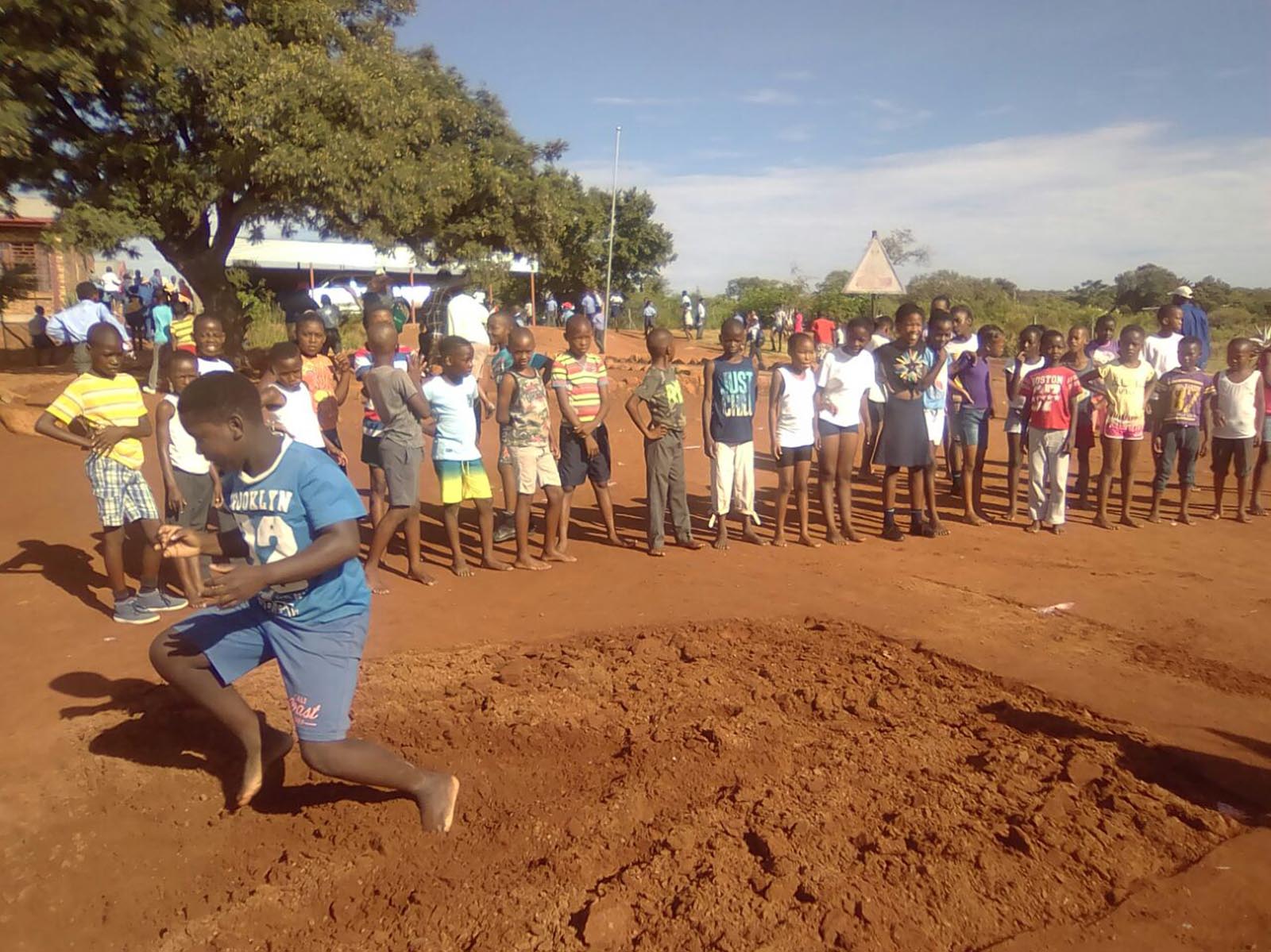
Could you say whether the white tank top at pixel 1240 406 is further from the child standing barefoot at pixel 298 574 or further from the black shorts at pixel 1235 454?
the child standing barefoot at pixel 298 574

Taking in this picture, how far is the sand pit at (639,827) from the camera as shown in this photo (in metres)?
3.20

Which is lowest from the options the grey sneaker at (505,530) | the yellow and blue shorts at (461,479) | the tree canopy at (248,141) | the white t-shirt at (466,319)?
the grey sneaker at (505,530)

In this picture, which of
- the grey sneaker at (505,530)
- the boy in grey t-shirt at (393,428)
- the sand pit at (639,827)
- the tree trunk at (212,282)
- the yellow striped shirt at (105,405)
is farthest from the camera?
the tree trunk at (212,282)

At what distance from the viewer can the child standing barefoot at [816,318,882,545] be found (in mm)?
7969

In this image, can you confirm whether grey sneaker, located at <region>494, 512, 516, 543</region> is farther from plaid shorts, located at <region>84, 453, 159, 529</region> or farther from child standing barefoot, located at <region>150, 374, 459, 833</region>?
child standing barefoot, located at <region>150, 374, 459, 833</region>

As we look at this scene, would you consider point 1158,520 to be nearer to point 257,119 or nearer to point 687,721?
point 687,721

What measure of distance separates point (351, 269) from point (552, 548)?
118 feet

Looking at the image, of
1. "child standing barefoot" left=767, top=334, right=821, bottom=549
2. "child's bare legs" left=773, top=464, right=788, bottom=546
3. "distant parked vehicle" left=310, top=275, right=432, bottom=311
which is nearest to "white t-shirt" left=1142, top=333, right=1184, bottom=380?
"child standing barefoot" left=767, top=334, right=821, bottom=549

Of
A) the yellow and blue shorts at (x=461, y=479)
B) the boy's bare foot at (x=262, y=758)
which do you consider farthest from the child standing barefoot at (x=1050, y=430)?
the boy's bare foot at (x=262, y=758)

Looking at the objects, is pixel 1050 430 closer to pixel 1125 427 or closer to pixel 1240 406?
pixel 1125 427

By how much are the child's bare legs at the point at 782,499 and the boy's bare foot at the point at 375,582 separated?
10.8 ft

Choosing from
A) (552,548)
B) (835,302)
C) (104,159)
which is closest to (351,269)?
(835,302)

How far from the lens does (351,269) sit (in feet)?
133

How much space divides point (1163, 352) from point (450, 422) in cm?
726
